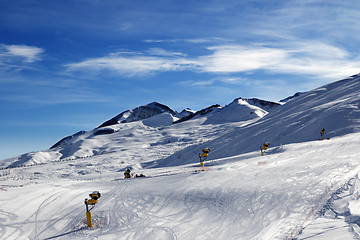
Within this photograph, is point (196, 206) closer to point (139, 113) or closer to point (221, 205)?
point (221, 205)

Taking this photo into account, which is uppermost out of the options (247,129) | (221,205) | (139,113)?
(139,113)

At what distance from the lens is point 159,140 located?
55.2 meters

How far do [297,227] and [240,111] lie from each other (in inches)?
2449

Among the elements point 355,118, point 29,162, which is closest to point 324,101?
point 355,118

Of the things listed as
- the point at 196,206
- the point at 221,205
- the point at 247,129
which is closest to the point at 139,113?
the point at 247,129

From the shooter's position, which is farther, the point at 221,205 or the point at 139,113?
the point at 139,113

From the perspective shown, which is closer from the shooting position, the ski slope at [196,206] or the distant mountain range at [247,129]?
the ski slope at [196,206]

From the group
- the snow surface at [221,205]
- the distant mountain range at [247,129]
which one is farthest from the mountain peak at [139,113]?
the snow surface at [221,205]

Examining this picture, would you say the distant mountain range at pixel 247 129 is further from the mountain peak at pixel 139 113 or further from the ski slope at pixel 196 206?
the mountain peak at pixel 139 113

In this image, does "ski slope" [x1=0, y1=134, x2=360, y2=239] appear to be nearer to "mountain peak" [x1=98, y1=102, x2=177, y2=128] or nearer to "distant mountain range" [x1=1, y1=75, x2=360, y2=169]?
"distant mountain range" [x1=1, y1=75, x2=360, y2=169]

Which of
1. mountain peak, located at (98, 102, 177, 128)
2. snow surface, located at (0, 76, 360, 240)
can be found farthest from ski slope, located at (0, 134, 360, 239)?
mountain peak, located at (98, 102, 177, 128)

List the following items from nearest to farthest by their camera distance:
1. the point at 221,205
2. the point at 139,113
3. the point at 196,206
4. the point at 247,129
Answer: the point at 221,205 → the point at 196,206 → the point at 247,129 → the point at 139,113

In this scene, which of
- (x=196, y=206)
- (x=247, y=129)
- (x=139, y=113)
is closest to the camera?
(x=196, y=206)

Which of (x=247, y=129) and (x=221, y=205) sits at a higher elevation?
(x=247, y=129)
